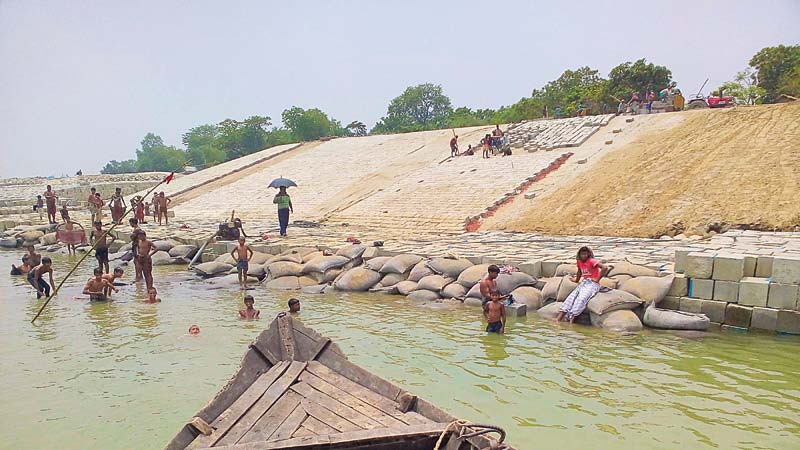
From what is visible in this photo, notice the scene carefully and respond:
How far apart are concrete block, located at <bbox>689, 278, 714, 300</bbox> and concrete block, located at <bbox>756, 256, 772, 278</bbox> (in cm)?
55

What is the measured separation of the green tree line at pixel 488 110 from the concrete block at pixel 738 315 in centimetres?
802

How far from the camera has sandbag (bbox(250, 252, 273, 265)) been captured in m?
12.5

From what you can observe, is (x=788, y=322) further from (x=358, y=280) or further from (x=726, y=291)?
(x=358, y=280)

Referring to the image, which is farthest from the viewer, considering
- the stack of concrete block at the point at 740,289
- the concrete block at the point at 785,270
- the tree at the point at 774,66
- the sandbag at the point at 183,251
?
the tree at the point at 774,66

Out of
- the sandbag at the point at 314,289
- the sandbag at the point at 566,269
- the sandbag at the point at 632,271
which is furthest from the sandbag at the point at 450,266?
the sandbag at the point at 632,271

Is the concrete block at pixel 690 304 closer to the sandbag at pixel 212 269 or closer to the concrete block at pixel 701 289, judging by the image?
the concrete block at pixel 701 289

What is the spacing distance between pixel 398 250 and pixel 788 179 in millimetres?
8264

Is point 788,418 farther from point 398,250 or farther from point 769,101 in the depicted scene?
point 769,101

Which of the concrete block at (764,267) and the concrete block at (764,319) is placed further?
the concrete block at (764,267)

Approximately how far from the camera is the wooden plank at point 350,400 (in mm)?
3773

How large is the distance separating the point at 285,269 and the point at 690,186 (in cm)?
916

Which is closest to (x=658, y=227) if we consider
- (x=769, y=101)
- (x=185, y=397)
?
(x=185, y=397)

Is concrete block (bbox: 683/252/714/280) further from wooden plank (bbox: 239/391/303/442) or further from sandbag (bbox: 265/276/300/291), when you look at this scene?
sandbag (bbox: 265/276/300/291)

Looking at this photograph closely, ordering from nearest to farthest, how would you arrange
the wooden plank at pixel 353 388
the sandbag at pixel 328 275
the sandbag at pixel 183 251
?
the wooden plank at pixel 353 388, the sandbag at pixel 328 275, the sandbag at pixel 183 251
